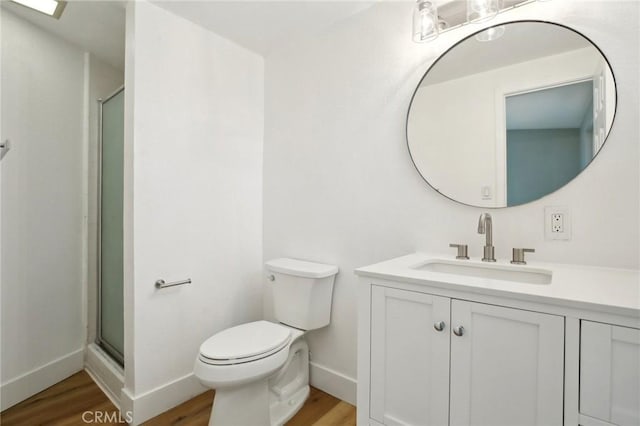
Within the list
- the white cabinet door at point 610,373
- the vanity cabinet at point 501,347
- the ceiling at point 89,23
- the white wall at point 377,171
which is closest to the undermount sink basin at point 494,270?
the vanity cabinet at point 501,347

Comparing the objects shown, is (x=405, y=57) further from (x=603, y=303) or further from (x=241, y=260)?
(x=241, y=260)

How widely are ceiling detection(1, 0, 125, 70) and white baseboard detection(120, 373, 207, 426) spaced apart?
2039 mm

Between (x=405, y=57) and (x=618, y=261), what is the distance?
1.23 metres

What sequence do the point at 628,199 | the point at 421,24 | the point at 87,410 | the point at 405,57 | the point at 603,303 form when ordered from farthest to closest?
the point at 87,410 → the point at 405,57 → the point at 421,24 → the point at 628,199 → the point at 603,303

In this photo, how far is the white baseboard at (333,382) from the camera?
178 cm

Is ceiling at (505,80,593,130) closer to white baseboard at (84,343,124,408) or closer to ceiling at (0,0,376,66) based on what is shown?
ceiling at (0,0,376,66)

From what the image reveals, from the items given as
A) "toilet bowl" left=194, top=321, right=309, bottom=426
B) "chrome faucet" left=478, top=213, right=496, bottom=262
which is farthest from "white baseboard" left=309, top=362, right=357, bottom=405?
"chrome faucet" left=478, top=213, right=496, bottom=262

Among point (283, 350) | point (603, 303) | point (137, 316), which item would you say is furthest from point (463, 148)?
point (137, 316)

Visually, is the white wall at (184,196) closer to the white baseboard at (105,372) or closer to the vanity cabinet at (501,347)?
the white baseboard at (105,372)

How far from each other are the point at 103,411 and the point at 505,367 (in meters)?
1.96

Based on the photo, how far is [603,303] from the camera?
2.44ft

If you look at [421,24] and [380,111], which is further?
[380,111]

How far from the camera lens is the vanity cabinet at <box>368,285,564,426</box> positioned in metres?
0.83

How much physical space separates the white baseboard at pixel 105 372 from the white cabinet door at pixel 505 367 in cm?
176
